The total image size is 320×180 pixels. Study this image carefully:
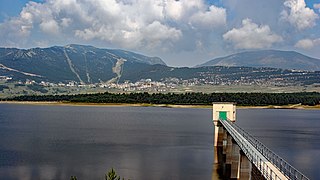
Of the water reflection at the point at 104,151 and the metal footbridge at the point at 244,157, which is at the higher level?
the metal footbridge at the point at 244,157

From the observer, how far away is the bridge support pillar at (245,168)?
Answer: 113 ft

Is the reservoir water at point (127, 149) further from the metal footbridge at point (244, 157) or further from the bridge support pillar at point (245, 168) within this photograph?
the bridge support pillar at point (245, 168)

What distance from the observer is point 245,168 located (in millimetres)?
34750

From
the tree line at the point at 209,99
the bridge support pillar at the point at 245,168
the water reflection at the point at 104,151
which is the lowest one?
the water reflection at the point at 104,151

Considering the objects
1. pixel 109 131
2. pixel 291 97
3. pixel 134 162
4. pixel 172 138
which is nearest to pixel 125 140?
pixel 172 138

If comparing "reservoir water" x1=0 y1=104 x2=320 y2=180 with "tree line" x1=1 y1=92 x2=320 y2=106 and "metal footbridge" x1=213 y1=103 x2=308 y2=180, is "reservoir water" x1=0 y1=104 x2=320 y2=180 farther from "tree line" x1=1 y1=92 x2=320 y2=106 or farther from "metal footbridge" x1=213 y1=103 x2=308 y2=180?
"tree line" x1=1 y1=92 x2=320 y2=106

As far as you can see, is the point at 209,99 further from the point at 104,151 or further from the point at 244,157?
the point at 244,157

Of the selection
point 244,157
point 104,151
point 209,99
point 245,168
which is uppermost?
point 209,99

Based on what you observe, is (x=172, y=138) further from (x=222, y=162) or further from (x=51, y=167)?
(x=51, y=167)

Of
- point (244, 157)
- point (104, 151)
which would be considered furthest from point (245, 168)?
point (104, 151)

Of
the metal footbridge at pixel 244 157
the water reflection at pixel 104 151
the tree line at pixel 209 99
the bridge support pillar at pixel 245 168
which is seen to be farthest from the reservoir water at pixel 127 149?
the tree line at pixel 209 99

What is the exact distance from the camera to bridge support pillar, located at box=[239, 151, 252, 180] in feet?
113

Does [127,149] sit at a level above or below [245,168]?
below

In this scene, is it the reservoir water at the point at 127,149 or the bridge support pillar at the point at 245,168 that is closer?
the bridge support pillar at the point at 245,168
